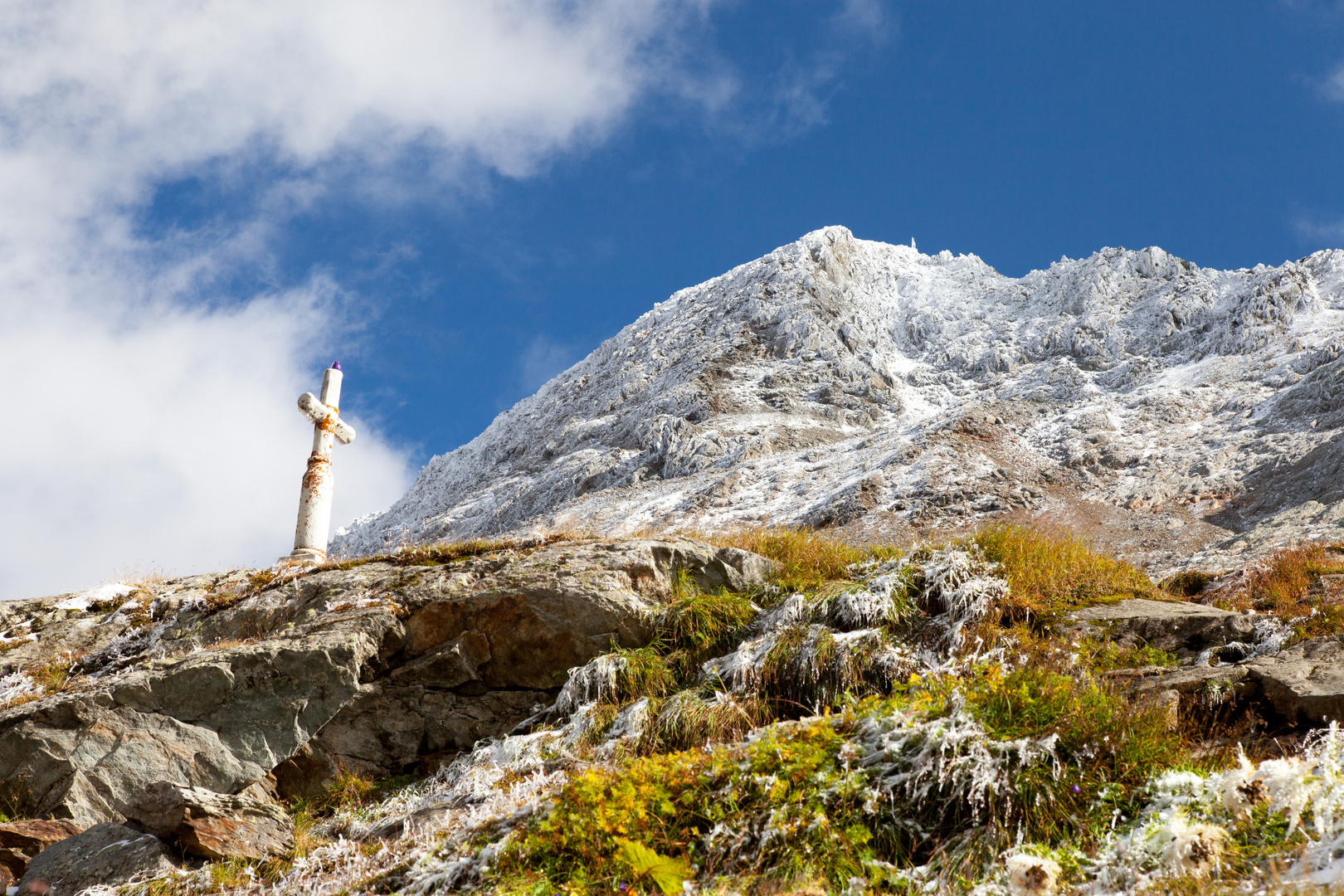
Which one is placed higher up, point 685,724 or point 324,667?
point 324,667

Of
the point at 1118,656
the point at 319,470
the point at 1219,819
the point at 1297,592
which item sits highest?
the point at 319,470

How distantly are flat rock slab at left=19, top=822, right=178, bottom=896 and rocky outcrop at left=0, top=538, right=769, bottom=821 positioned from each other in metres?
0.31

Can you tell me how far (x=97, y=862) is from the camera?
21.9 ft

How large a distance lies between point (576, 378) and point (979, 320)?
1620 inches

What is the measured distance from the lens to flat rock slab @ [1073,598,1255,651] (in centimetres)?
788

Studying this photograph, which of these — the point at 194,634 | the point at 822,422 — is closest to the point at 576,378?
the point at 822,422

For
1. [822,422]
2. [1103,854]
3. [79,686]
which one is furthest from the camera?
[822,422]

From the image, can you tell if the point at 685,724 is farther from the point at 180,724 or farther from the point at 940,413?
the point at 940,413

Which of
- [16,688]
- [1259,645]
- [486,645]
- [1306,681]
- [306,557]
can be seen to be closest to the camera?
[1306,681]

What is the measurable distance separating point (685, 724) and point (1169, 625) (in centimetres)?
503

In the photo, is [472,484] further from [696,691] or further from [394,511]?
[696,691]

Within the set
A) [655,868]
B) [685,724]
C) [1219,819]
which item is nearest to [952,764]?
[1219,819]

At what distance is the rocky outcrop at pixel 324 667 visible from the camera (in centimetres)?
832

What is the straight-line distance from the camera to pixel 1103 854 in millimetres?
4523
